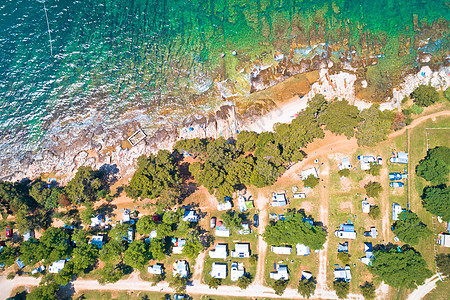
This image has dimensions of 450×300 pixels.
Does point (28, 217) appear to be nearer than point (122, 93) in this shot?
Yes

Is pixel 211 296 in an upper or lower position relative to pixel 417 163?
lower

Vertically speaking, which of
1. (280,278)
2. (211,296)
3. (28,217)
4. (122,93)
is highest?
(122,93)

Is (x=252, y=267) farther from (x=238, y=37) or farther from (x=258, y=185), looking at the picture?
(x=238, y=37)

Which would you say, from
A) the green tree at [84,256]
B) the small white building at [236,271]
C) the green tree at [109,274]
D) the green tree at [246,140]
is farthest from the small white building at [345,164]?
the green tree at [84,256]

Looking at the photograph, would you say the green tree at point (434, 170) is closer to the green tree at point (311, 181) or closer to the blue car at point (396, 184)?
the blue car at point (396, 184)

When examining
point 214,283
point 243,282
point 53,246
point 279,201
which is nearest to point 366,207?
point 279,201

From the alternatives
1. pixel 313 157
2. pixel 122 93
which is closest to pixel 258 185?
pixel 313 157

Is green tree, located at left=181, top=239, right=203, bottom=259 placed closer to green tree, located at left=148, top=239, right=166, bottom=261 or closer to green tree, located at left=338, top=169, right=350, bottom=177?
green tree, located at left=148, top=239, right=166, bottom=261

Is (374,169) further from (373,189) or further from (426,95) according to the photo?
(426,95)
